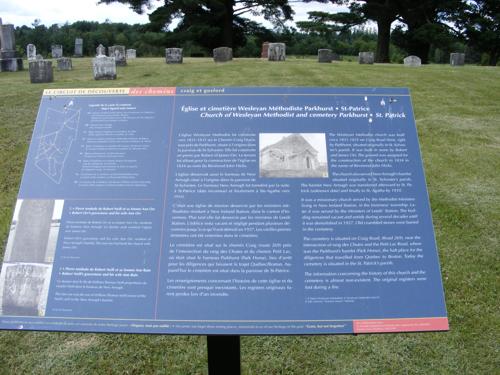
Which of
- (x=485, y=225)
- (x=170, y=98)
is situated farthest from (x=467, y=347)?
(x=170, y=98)

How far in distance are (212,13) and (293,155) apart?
31436 mm

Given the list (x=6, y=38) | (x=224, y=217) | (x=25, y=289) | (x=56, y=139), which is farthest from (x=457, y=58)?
(x=25, y=289)

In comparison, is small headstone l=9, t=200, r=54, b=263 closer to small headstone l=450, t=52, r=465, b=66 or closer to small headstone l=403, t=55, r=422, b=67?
small headstone l=403, t=55, r=422, b=67

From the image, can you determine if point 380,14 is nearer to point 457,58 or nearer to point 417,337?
point 457,58

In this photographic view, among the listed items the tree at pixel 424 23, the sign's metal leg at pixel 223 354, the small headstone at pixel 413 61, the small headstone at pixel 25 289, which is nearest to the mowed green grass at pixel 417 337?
the sign's metal leg at pixel 223 354

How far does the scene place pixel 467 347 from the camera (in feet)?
12.6

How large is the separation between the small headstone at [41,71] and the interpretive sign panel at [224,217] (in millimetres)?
12413

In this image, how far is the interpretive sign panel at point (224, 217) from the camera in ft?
7.98

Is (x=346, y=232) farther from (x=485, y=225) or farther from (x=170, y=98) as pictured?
(x=485, y=225)

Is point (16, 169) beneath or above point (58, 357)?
above

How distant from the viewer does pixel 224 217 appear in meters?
2.60

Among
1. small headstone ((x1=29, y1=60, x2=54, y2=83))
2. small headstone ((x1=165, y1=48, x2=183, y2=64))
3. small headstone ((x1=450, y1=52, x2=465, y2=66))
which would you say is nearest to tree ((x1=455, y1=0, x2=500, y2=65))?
small headstone ((x1=450, y1=52, x2=465, y2=66))

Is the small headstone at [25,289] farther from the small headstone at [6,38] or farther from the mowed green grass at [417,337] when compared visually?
the small headstone at [6,38]

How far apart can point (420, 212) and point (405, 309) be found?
546 mm
